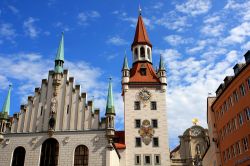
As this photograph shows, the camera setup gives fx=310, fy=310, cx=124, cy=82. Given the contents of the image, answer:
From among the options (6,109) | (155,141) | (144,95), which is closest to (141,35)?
(144,95)

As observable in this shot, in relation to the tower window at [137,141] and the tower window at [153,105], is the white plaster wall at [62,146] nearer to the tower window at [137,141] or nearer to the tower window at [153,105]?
the tower window at [137,141]

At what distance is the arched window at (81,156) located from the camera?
34.3 meters

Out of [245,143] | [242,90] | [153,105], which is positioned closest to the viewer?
[245,143]

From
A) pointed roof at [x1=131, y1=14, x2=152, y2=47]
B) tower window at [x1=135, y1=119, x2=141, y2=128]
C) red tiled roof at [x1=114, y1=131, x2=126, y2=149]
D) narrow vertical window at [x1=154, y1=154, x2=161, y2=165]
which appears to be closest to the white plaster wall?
red tiled roof at [x1=114, y1=131, x2=126, y2=149]

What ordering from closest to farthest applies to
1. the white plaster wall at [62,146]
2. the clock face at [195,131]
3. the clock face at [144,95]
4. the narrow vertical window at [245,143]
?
the narrow vertical window at [245,143], the white plaster wall at [62,146], the clock face at [144,95], the clock face at [195,131]

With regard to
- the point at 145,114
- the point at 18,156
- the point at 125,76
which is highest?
the point at 125,76

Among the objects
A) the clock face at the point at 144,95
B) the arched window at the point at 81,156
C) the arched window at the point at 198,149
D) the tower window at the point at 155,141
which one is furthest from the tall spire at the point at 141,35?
the arched window at the point at 81,156

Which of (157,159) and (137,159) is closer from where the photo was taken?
(157,159)

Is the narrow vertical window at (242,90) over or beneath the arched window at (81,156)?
over

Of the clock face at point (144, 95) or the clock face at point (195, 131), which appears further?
the clock face at point (195, 131)

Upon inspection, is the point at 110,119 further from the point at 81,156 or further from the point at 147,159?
the point at 147,159

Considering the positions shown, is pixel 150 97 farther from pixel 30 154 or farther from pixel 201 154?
pixel 30 154

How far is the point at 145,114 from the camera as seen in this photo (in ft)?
167

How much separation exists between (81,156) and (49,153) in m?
3.72
